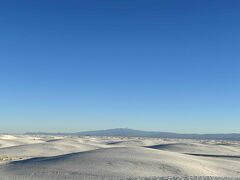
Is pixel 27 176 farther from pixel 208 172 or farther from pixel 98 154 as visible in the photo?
pixel 208 172

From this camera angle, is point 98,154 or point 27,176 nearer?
point 27,176

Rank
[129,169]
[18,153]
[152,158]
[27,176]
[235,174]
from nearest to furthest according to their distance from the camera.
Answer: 1. [27,176]
2. [129,169]
3. [235,174]
4. [152,158]
5. [18,153]

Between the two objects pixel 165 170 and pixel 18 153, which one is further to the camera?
pixel 18 153

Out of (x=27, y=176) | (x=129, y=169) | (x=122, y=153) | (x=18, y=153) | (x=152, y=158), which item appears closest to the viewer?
(x=27, y=176)

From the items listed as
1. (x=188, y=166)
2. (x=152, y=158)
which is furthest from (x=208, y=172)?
(x=152, y=158)

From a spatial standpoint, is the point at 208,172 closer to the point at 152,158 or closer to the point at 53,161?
the point at 152,158

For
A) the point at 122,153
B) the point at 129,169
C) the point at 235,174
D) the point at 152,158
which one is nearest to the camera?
the point at 129,169

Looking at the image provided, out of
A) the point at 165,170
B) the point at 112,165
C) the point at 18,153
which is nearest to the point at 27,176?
the point at 112,165

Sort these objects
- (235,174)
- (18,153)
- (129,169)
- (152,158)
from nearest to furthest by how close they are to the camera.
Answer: (129,169) → (235,174) → (152,158) → (18,153)
